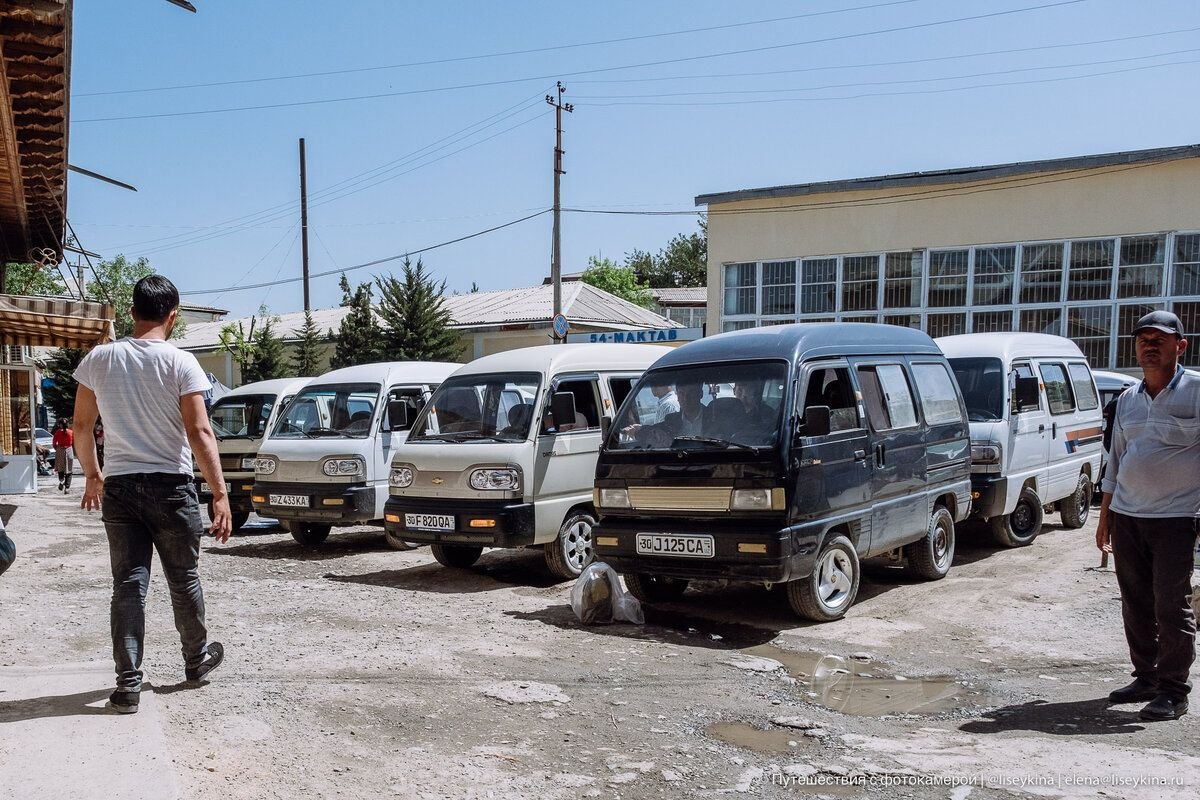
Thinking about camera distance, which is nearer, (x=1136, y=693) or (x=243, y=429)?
(x=1136, y=693)

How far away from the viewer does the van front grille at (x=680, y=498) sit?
6.82 m

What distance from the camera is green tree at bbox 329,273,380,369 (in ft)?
119

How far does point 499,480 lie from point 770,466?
284 cm

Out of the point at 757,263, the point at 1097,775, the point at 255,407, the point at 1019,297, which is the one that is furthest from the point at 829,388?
the point at 757,263

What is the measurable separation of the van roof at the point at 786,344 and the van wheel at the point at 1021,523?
124 inches

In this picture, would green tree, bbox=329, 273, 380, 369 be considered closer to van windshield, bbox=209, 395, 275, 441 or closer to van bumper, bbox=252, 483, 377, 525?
van windshield, bbox=209, 395, 275, 441

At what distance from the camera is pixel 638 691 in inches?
212

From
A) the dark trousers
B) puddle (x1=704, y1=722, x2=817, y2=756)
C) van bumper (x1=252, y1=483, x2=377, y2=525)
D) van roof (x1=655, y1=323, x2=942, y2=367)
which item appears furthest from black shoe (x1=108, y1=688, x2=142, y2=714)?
van bumper (x1=252, y1=483, x2=377, y2=525)

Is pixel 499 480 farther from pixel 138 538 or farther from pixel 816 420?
pixel 138 538

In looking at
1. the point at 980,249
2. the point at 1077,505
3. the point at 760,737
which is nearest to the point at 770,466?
the point at 760,737

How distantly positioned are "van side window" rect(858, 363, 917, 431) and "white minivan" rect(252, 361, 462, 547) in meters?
5.16

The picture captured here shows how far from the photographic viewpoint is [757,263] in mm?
24734

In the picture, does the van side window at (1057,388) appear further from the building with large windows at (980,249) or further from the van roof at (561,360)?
the building with large windows at (980,249)

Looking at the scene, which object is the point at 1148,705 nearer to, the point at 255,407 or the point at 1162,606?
the point at 1162,606
